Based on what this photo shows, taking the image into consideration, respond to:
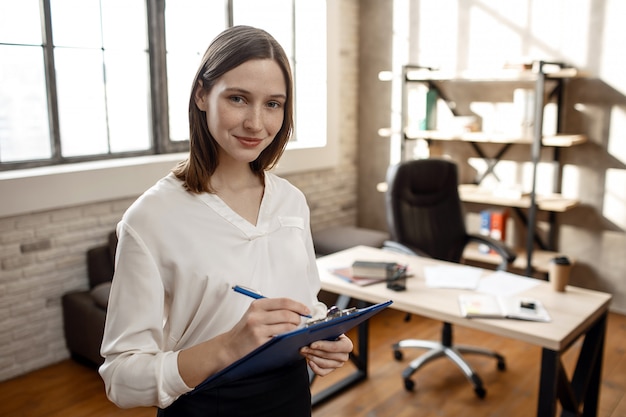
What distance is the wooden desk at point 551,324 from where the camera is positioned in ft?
7.06

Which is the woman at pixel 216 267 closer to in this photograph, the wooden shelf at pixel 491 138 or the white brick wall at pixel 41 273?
the white brick wall at pixel 41 273

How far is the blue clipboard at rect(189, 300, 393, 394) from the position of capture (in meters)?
1.00

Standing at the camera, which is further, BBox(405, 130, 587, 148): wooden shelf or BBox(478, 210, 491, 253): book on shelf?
BBox(478, 210, 491, 253): book on shelf

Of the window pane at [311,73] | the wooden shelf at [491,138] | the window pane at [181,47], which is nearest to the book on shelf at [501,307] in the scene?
the wooden shelf at [491,138]

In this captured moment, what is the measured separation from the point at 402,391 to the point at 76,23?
8.84 ft

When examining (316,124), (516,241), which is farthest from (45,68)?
(516,241)

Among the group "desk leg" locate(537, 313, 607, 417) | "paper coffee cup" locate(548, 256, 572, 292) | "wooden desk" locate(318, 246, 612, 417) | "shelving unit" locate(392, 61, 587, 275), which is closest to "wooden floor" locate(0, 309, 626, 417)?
"desk leg" locate(537, 313, 607, 417)

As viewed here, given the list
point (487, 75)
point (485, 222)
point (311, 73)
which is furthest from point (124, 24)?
point (485, 222)

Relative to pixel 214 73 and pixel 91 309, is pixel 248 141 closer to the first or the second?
pixel 214 73

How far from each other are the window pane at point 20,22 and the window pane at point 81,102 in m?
0.15

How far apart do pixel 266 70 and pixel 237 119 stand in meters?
0.11

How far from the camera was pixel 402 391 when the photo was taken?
3051 mm

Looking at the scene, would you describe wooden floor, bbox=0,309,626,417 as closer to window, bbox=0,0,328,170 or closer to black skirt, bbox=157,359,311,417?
window, bbox=0,0,328,170

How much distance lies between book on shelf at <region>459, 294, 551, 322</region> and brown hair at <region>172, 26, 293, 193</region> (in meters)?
1.37
